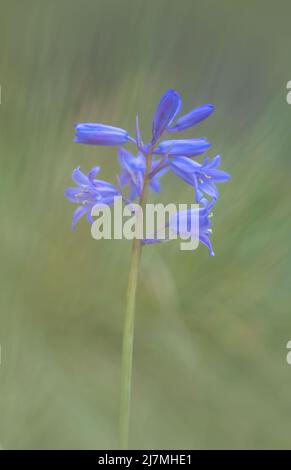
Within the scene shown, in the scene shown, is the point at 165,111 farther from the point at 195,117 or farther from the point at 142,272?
the point at 142,272

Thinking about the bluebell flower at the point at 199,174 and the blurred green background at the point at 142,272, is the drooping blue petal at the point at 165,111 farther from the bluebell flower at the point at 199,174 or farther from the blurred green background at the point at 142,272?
the blurred green background at the point at 142,272

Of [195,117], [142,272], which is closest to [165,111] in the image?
[195,117]

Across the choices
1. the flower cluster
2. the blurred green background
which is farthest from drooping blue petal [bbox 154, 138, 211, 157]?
the blurred green background

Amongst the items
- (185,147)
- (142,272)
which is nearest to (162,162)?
(185,147)

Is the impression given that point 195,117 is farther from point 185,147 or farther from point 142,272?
point 142,272

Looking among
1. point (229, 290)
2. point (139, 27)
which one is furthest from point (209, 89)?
point (229, 290)

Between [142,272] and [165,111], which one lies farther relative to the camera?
[142,272]

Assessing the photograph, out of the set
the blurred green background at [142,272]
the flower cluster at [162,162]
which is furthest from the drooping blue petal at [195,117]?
the blurred green background at [142,272]
